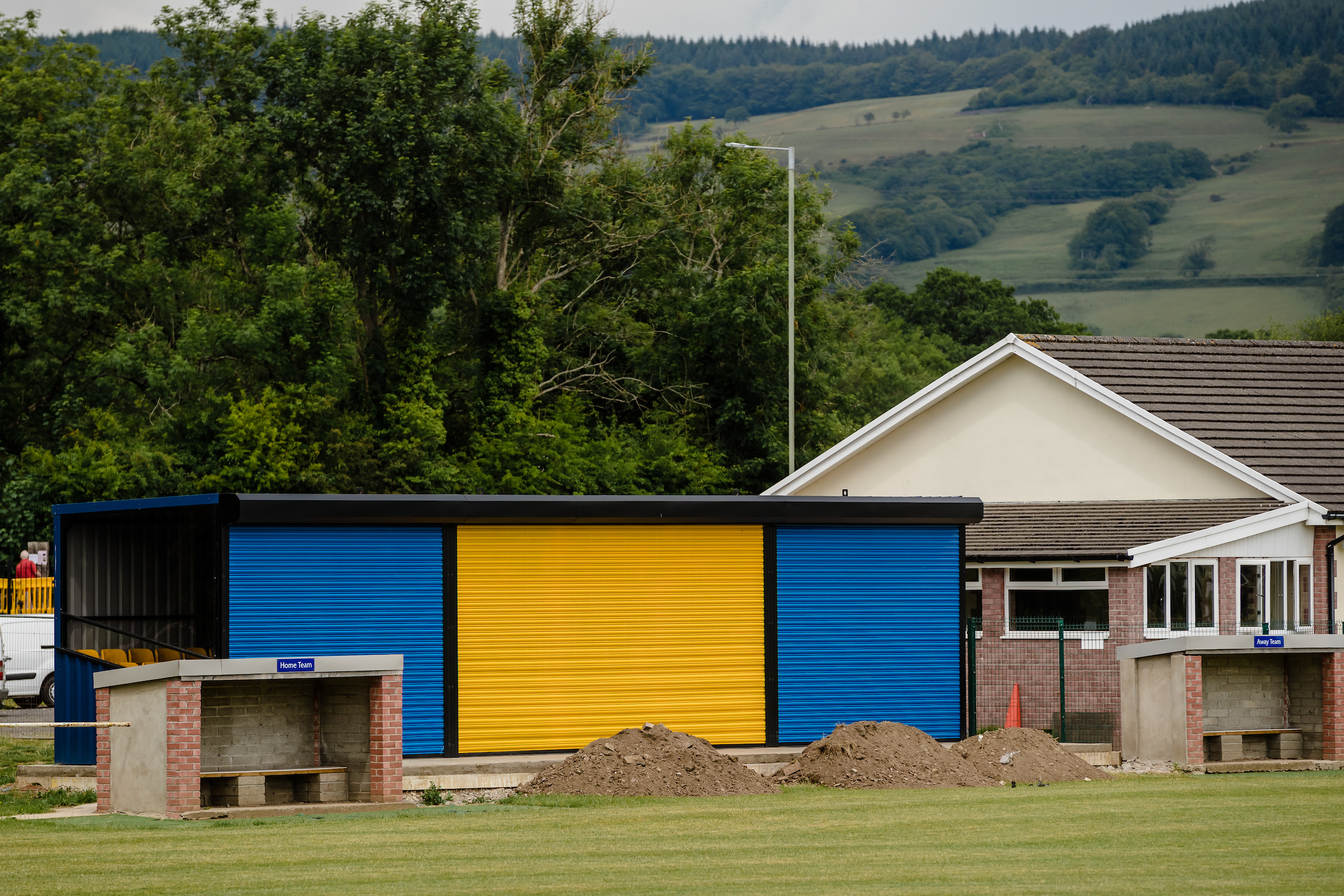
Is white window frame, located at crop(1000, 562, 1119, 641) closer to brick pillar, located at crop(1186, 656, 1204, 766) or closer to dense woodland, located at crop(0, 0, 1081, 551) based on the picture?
brick pillar, located at crop(1186, 656, 1204, 766)

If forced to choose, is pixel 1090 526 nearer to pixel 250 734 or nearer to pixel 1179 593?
pixel 1179 593

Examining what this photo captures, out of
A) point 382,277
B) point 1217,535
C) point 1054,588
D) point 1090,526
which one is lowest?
point 1054,588

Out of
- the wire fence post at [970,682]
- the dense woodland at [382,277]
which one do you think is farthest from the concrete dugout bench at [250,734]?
the dense woodland at [382,277]

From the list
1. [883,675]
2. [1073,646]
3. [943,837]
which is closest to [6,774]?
[883,675]

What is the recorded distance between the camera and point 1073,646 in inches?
1121

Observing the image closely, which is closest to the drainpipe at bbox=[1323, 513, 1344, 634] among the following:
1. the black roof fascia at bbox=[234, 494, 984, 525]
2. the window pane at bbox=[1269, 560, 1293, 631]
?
the window pane at bbox=[1269, 560, 1293, 631]

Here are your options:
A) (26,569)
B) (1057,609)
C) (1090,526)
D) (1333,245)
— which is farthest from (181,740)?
(1333,245)

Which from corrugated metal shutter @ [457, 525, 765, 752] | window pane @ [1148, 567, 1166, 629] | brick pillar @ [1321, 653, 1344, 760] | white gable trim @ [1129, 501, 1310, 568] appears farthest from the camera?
window pane @ [1148, 567, 1166, 629]

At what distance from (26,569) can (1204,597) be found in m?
25.7

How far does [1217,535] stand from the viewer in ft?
92.7

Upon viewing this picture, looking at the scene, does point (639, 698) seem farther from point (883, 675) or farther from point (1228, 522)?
point (1228, 522)

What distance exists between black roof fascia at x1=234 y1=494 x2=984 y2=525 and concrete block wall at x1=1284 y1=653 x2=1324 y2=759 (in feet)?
16.9

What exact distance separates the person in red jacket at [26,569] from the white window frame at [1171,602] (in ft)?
79.5

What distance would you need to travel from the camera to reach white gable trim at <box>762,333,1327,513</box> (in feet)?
101
